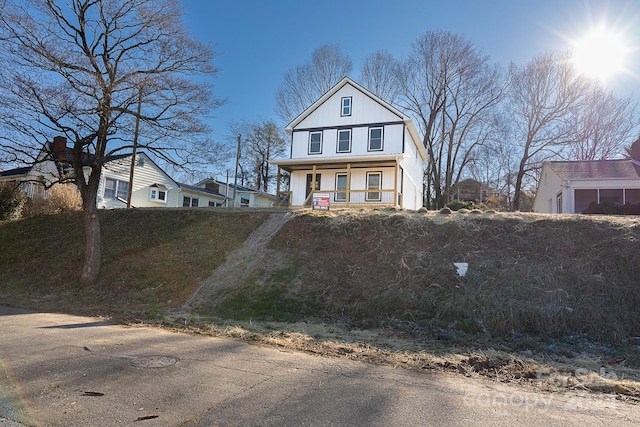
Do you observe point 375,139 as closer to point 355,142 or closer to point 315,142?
point 355,142

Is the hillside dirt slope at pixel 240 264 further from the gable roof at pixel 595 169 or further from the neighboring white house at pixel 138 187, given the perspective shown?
the gable roof at pixel 595 169

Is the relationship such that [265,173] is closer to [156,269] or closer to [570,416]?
[156,269]

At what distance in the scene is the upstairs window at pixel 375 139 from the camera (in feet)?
75.3

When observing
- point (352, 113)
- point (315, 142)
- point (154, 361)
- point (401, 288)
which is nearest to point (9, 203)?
point (315, 142)

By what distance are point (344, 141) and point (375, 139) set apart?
188 centimetres

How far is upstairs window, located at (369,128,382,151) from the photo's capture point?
22938mm

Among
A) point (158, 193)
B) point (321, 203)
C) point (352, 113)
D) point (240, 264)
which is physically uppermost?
point (352, 113)

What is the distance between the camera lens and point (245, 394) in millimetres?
4105

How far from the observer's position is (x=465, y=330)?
7395mm

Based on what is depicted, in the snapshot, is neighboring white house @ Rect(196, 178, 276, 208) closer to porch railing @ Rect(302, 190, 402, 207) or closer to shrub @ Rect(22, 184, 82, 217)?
porch railing @ Rect(302, 190, 402, 207)

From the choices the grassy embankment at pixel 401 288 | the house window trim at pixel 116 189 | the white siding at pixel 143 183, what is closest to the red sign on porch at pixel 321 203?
the grassy embankment at pixel 401 288

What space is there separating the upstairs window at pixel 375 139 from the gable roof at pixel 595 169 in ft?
31.9

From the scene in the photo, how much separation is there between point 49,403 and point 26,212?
21537 mm

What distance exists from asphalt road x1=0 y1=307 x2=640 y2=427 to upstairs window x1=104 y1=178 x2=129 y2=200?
22.6 m
